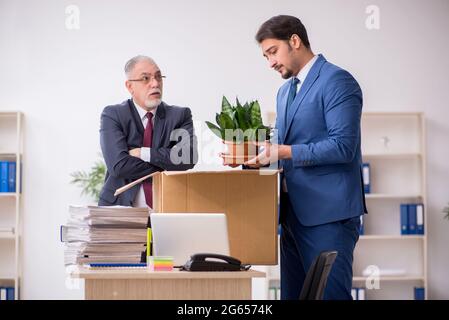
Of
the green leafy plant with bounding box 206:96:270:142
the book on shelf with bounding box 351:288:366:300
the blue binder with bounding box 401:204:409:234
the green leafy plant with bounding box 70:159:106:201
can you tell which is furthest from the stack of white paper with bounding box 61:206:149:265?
the blue binder with bounding box 401:204:409:234

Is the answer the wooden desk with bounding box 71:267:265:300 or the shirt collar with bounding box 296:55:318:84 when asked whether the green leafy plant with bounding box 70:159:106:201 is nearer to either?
the shirt collar with bounding box 296:55:318:84

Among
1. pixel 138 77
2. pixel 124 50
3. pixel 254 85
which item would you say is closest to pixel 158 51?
pixel 124 50

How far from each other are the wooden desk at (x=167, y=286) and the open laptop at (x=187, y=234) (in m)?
0.21

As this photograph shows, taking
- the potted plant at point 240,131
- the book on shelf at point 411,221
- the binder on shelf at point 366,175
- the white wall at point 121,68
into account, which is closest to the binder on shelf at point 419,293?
the white wall at point 121,68

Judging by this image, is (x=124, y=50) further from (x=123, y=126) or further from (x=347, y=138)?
(x=347, y=138)

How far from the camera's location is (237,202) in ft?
8.79

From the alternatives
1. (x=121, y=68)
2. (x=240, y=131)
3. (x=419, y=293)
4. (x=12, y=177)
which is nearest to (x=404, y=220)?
(x=419, y=293)

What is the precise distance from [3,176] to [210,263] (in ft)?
15.2

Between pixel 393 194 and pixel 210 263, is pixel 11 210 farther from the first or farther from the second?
pixel 210 263

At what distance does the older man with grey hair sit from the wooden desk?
4.50 ft

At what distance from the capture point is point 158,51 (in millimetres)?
6750

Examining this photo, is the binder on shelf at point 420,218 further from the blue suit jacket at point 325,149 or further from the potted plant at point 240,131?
the potted plant at point 240,131

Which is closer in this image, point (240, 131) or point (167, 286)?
point (167, 286)

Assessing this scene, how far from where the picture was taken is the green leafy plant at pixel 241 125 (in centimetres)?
277
